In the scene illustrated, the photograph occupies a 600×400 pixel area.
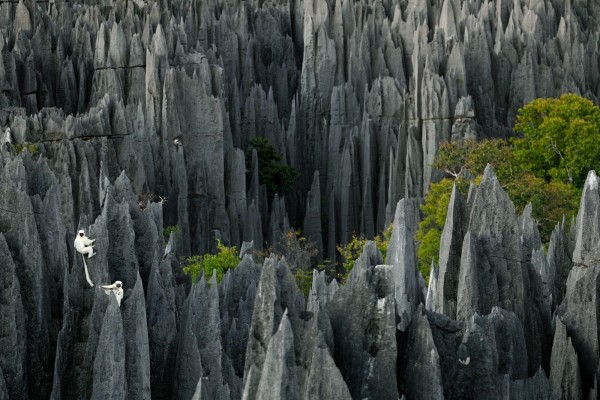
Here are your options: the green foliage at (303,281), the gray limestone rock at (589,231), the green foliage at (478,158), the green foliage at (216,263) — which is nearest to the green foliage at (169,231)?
the green foliage at (216,263)

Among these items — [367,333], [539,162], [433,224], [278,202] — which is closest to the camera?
[367,333]

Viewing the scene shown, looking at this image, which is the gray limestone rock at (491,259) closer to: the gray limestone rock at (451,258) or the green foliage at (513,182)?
the gray limestone rock at (451,258)

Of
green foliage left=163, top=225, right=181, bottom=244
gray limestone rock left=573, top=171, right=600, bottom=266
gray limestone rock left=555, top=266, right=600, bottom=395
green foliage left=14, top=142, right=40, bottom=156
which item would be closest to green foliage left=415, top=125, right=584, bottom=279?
green foliage left=163, top=225, right=181, bottom=244

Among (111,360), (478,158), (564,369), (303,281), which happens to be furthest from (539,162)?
(111,360)

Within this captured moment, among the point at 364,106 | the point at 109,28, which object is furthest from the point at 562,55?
the point at 109,28

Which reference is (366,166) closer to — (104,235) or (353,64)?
(353,64)

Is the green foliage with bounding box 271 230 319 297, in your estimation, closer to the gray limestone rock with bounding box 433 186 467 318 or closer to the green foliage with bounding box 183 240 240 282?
the green foliage with bounding box 183 240 240 282

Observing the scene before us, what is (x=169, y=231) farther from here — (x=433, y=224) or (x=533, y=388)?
(x=533, y=388)
